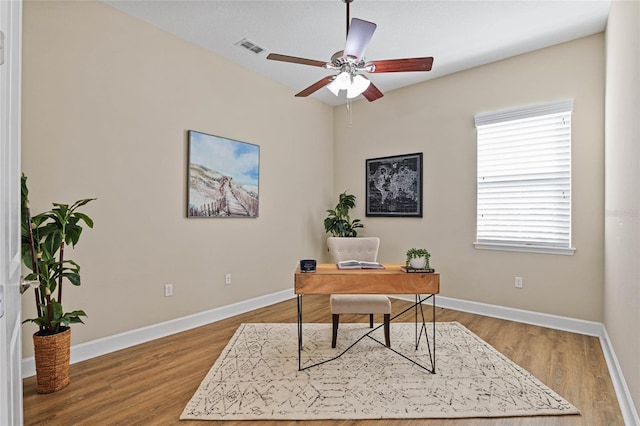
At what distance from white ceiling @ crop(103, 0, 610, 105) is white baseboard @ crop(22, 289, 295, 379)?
2.96 meters

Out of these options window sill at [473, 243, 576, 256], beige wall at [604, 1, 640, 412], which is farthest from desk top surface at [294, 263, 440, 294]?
window sill at [473, 243, 576, 256]

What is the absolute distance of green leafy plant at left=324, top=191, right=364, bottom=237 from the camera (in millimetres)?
5180

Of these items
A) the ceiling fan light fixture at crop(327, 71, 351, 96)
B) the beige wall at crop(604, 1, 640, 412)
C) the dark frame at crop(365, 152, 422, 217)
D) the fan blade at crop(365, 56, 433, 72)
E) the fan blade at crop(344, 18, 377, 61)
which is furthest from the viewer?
the dark frame at crop(365, 152, 422, 217)

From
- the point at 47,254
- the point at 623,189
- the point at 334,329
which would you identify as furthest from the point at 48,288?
the point at 623,189

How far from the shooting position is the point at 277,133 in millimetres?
4758

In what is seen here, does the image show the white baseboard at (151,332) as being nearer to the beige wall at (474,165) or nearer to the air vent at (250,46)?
the beige wall at (474,165)

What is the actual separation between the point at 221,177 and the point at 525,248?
3580 mm

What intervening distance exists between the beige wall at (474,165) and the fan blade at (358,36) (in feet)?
8.33

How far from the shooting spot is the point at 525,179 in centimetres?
387

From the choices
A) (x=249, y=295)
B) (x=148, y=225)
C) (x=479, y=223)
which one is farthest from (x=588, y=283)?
(x=148, y=225)

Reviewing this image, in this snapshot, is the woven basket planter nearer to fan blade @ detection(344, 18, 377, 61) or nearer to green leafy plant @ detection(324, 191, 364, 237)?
fan blade @ detection(344, 18, 377, 61)

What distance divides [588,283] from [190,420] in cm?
387

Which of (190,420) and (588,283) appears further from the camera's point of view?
(588,283)

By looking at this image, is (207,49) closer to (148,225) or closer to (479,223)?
(148,225)
